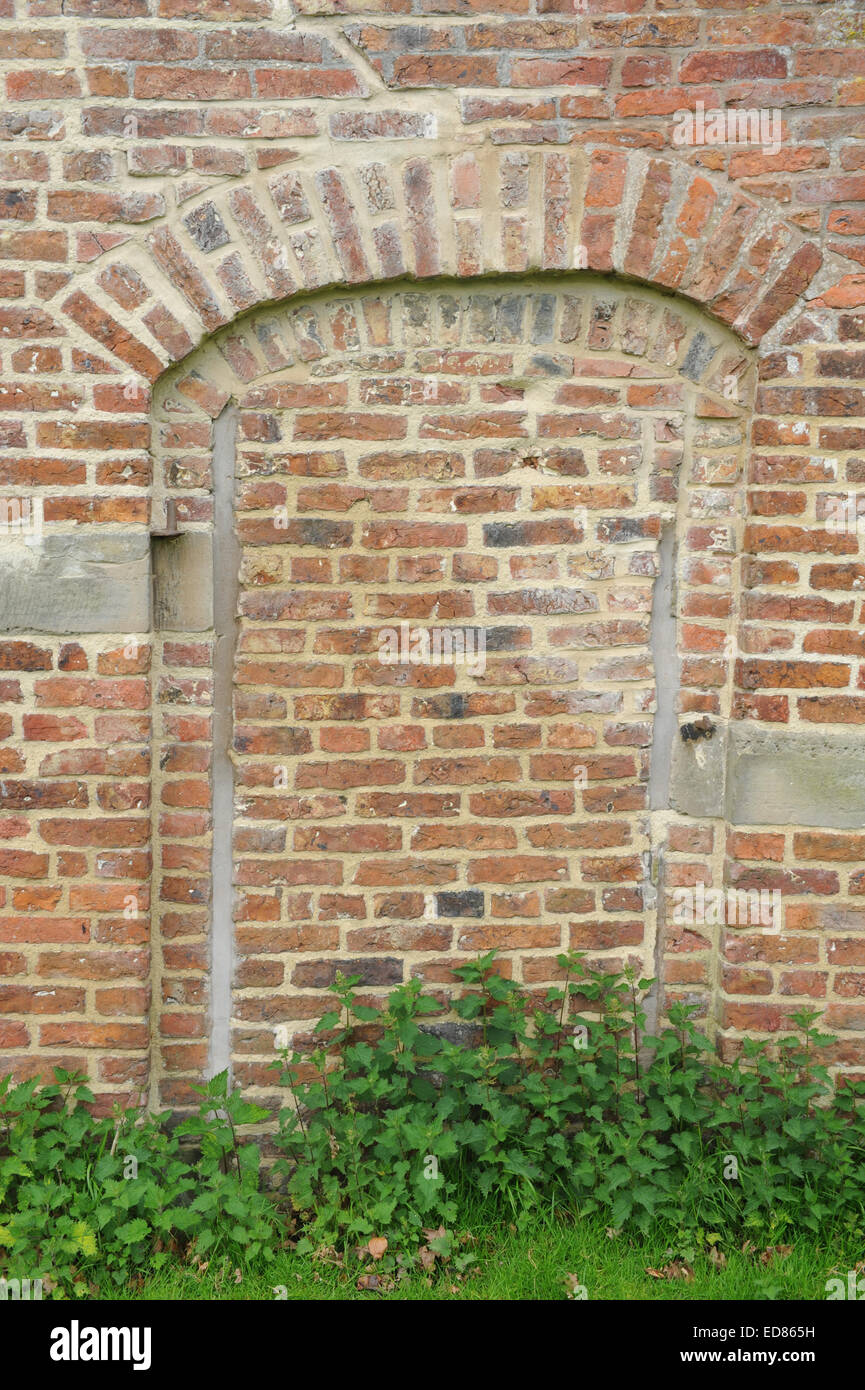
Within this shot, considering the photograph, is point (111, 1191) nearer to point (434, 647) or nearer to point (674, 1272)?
point (674, 1272)

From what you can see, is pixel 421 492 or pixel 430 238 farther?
pixel 421 492

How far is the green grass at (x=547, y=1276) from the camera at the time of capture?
2.60 metres

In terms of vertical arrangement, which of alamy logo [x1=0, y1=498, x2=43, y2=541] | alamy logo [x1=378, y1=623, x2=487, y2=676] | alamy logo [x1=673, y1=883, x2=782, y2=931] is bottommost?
alamy logo [x1=673, y1=883, x2=782, y2=931]

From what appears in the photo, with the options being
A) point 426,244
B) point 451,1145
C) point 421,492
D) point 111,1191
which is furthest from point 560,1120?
point 426,244

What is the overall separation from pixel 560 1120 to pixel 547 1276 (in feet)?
1.27

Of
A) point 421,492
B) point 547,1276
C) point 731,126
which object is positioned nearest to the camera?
point 547,1276

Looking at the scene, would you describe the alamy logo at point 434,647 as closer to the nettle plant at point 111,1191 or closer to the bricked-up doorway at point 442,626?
the bricked-up doorway at point 442,626

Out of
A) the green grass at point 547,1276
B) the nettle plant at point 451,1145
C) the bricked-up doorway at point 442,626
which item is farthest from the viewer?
the bricked-up doorway at point 442,626

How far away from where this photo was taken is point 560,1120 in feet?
9.39

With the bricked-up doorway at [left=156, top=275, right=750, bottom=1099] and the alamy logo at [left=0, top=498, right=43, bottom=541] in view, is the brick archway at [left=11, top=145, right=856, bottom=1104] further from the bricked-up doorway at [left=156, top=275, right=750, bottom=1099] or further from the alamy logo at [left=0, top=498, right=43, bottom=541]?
the alamy logo at [left=0, top=498, right=43, bottom=541]

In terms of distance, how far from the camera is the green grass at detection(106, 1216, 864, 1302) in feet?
8.53

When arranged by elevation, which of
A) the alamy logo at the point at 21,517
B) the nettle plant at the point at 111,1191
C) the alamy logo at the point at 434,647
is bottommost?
the nettle plant at the point at 111,1191

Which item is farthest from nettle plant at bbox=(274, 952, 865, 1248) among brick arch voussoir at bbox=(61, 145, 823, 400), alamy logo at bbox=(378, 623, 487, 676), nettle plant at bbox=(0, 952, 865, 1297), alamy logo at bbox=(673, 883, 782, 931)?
brick arch voussoir at bbox=(61, 145, 823, 400)

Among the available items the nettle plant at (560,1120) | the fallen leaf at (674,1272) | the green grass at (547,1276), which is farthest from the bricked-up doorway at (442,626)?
the fallen leaf at (674,1272)
